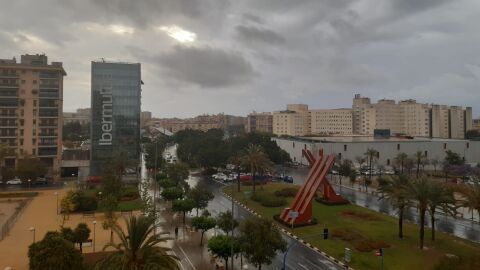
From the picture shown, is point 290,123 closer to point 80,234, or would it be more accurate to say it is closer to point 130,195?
point 130,195

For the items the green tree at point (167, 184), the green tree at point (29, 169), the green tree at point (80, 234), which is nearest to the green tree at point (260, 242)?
the green tree at point (80, 234)

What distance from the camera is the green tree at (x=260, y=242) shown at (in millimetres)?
31469

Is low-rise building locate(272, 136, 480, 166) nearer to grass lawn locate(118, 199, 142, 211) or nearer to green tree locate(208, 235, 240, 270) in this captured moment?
grass lawn locate(118, 199, 142, 211)

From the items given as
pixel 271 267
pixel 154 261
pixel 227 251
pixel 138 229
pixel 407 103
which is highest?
pixel 407 103

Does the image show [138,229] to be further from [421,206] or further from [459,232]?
[459,232]

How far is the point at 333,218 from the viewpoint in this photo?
52.9 meters

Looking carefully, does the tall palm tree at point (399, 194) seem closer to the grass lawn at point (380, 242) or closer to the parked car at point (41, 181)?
the grass lawn at point (380, 242)

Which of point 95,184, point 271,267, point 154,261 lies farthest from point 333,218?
point 95,184

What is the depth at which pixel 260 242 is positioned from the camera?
3162 centimetres

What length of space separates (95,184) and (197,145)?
138 ft

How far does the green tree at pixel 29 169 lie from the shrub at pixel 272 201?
161ft

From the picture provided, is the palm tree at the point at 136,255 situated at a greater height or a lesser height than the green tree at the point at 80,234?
greater

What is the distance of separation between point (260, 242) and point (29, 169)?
64.3 metres

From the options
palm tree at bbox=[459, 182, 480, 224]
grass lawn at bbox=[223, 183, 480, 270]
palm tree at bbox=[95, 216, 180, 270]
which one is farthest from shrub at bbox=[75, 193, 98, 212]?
palm tree at bbox=[459, 182, 480, 224]
